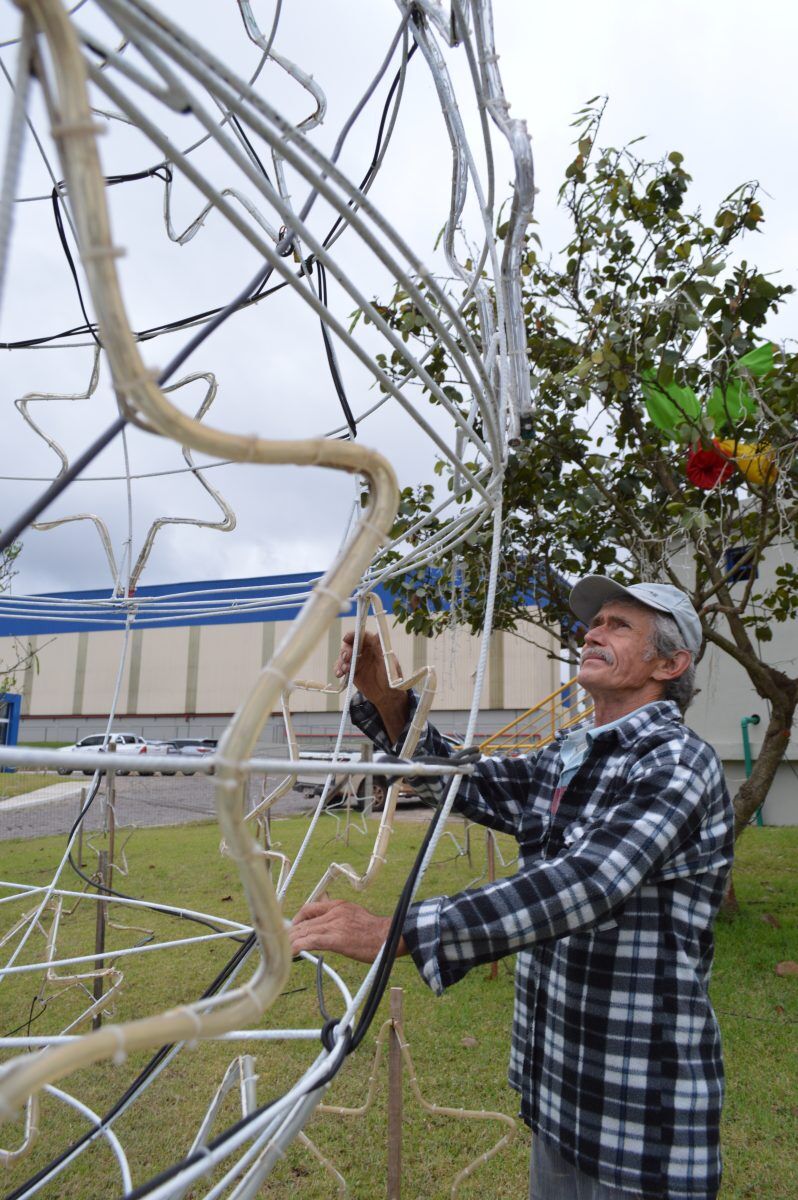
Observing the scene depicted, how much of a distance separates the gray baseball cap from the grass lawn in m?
1.60

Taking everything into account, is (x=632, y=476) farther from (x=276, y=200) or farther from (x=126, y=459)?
(x=276, y=200)

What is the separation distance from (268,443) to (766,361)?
321cm

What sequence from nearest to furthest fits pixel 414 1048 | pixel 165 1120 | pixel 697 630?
pixel 697 630, pixel 165 1120, pixel 414 1048

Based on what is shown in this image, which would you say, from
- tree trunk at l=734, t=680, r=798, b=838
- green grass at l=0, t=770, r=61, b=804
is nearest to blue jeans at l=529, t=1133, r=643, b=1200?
tree trunk at l=734, t=680, r=798, b=838

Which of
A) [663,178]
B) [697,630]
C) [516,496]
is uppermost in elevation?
[663,178]

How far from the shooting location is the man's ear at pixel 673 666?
1531 mm

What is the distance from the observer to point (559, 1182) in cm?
126

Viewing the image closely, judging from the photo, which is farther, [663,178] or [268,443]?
[663,178]

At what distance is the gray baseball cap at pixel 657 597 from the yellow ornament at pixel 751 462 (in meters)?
1.76

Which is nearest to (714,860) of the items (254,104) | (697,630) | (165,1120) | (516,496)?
(697,630)

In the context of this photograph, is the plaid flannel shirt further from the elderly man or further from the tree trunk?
the tree trunk

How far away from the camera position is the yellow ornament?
3164mm

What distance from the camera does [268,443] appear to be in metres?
0.48

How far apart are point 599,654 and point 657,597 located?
0.16 m
